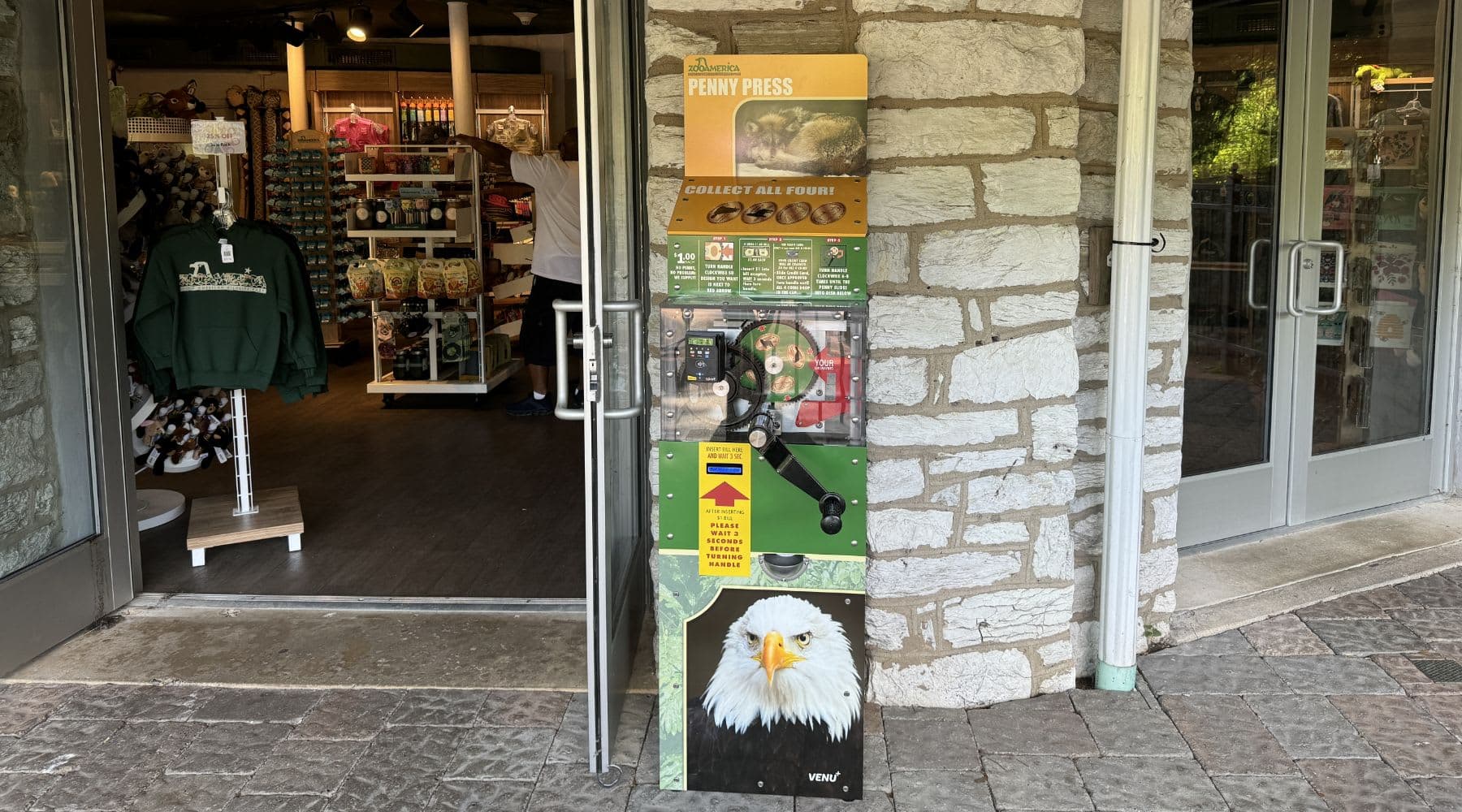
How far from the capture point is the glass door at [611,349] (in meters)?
2.70

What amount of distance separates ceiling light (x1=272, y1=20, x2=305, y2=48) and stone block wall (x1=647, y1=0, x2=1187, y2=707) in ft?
28.9

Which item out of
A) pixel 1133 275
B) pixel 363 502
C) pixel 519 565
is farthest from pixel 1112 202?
pixel 363 502

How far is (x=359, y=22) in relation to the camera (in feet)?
34.7

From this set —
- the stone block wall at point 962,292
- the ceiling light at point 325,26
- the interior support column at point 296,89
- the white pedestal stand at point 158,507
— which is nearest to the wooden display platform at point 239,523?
the white pedestal stand at point 158,507

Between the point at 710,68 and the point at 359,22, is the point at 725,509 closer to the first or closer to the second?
the point at 710,68

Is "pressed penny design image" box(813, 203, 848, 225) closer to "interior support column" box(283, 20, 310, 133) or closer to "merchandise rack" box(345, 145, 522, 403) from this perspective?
"merchandise rack" box(345, 145, 522, 403)

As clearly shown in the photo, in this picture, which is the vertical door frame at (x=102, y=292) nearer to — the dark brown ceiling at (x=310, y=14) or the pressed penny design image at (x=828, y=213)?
the pressed penny design image at (x=828, y=213)

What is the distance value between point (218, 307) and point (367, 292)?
3.01 metres

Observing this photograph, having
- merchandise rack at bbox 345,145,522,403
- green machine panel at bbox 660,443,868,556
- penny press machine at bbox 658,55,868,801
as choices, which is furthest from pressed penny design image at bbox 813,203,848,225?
merchandise rack at bbox 345,145,522,403

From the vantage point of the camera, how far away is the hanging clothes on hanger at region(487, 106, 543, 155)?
1074cm

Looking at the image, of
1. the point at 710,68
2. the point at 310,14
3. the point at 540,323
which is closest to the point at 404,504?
the point at 540,323

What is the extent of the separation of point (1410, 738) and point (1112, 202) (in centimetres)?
163

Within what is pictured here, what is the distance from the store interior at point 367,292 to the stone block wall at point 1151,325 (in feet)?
5.92

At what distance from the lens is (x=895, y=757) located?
310 centimetres
